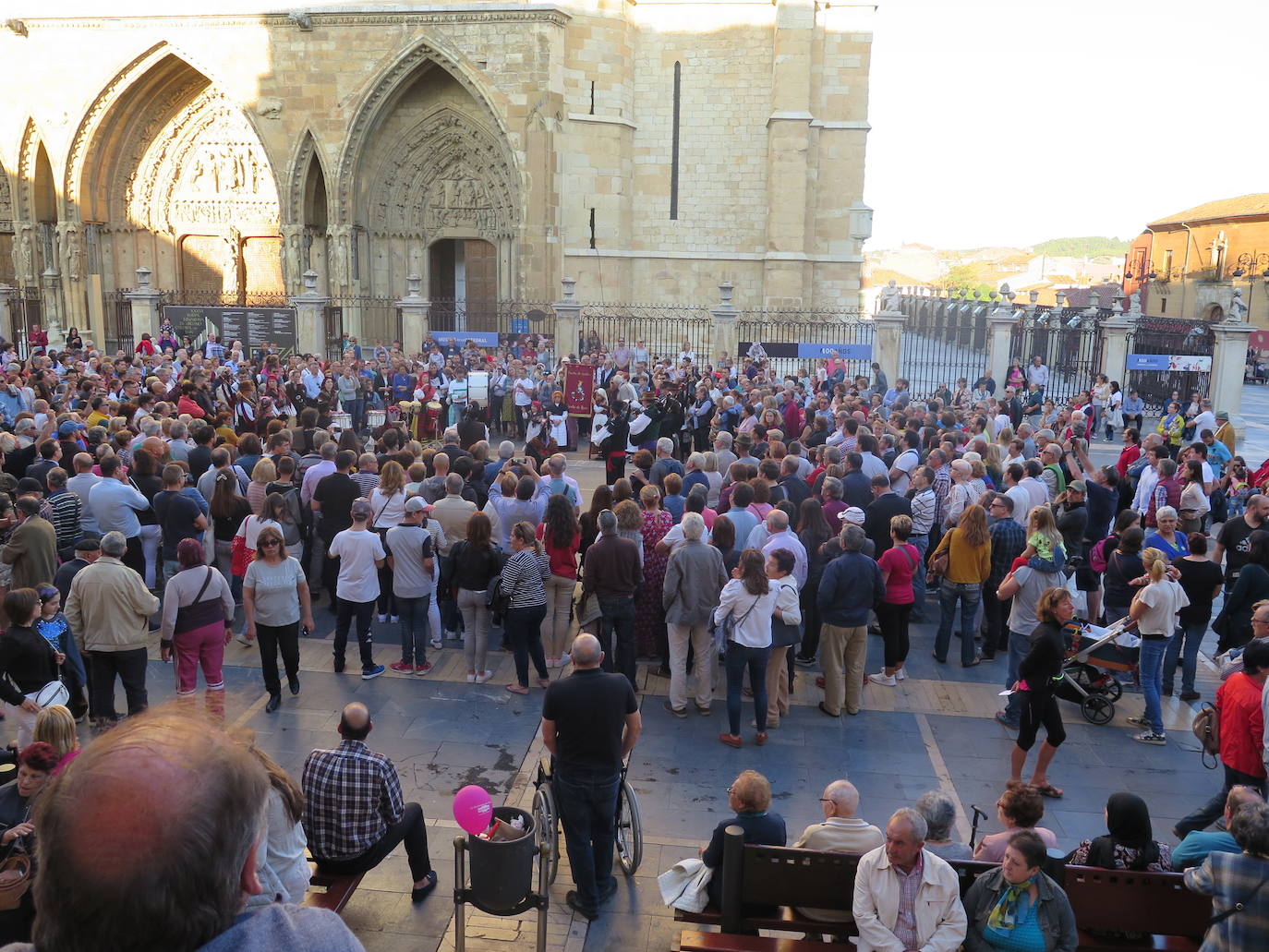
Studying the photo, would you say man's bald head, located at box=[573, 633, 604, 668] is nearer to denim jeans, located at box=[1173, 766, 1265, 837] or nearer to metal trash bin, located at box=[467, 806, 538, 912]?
metal trash bin, located at box=[467, 806, 538, 912]

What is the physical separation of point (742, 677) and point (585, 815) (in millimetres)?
2251

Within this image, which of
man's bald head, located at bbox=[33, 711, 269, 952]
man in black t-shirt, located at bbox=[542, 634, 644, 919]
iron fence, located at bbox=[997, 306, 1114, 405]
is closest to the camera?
man's bald head, located at bbox=[33, 711, 269, 952]

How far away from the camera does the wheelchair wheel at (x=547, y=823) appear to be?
203 inches

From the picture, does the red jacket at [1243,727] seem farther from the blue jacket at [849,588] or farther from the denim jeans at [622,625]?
the denim jeans at [622,625]

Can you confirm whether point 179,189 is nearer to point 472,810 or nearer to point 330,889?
point 330,889

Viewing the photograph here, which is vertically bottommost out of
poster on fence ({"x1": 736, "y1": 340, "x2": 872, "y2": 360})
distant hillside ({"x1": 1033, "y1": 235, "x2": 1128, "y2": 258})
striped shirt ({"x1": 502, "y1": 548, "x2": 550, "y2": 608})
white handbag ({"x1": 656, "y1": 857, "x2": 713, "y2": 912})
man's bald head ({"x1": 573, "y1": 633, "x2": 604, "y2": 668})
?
white handbag ({"x1": 656, "y1": 857, "x2": 713, "y2": 912})

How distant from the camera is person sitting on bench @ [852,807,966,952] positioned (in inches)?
152

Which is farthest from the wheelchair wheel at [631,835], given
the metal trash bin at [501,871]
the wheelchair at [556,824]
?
the metal trash bin at [501,871]

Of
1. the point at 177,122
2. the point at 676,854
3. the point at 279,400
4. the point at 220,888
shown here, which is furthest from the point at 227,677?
the point at 177,122

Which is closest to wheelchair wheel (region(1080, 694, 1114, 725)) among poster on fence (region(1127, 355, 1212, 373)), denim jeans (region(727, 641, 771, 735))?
denim jeans (region(727, 641, 771, 735))

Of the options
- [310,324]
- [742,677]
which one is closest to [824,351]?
[310,324]

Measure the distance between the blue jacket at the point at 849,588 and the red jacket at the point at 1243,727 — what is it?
2431 mm

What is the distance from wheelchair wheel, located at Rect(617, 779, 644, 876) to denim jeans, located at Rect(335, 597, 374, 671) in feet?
10.3

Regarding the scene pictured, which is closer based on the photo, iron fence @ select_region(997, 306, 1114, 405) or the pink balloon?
the pink balloon
